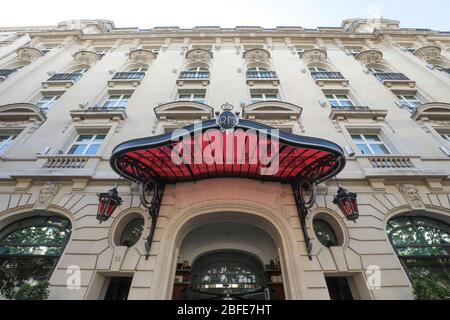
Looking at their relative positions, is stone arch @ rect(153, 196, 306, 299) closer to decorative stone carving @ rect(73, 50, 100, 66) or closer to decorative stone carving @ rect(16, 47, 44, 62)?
decorative stone carving @ rect(73, 50, 100, 66)

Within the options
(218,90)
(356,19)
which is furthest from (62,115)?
(356,19)

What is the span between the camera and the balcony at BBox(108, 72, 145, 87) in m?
11.9

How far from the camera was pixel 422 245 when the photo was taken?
6.32 m

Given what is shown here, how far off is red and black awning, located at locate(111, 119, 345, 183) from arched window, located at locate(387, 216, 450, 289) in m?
3.19

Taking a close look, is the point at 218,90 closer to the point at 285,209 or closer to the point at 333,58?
the point at 285,209

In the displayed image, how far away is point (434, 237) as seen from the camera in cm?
647

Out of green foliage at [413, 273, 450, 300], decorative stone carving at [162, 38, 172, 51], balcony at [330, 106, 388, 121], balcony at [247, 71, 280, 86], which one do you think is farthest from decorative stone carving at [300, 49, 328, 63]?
green foliage at [413, 273, 450, 300]

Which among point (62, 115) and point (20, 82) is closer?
point (62, 115)

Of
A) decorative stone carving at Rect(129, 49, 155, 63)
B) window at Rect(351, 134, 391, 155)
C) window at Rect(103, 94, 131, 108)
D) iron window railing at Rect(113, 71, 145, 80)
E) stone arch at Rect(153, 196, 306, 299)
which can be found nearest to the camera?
stone arch at Rect(153, 196, 306, 299)

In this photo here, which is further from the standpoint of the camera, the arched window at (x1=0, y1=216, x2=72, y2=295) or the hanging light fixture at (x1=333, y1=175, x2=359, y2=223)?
the arched window at (x1=0, y1=216, x2=72, y2=295)

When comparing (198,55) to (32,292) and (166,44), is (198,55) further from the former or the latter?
(32,292)

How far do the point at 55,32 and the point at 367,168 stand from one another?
2493 centimetres

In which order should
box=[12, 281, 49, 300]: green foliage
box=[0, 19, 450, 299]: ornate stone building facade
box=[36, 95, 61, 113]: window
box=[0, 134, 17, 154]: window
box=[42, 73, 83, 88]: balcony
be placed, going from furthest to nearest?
box=[42, 73, 83, 88]: balcony → box=[36, 95, 61, 113]: window → box=[0, 134, 17, 154]: window → box=[0, 19, 450, 299]: ornate stone building facade → box=[12, 281, 49, 300]: green foliage

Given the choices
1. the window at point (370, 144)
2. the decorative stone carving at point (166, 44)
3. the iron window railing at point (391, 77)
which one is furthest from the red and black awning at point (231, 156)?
the decorative stone carving at point (166, 44)
